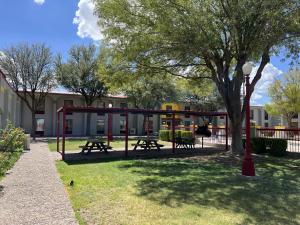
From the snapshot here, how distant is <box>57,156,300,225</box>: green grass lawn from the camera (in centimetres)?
603

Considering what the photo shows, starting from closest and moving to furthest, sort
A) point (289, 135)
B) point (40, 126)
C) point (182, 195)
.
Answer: point (182, 195) → point (289, 135) → point (40, 126)

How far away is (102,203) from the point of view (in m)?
7.00

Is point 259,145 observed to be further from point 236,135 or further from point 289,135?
point 289,135

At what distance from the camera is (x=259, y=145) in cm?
1808

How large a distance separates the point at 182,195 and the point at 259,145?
457 inches

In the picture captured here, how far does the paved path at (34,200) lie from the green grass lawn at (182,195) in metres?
0.29

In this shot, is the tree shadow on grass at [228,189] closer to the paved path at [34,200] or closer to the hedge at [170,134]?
the paved path at [34,200]

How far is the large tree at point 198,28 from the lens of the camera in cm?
1245

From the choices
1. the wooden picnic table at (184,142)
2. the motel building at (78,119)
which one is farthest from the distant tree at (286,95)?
the wooden picnic table at (184,142)

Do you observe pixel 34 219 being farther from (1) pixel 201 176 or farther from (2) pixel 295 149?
(2) pixel 295 149

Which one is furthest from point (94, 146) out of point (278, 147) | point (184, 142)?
point (278, 147)

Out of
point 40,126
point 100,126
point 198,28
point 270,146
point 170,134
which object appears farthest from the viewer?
point 100,126

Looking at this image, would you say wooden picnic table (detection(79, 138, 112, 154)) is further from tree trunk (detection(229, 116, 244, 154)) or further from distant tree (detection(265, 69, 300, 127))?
distant tree (detection(265, 69, 300, 127))

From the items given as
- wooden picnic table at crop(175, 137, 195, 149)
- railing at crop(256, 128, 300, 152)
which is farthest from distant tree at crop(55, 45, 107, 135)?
railing at crop(256, 128, 300, 152)
